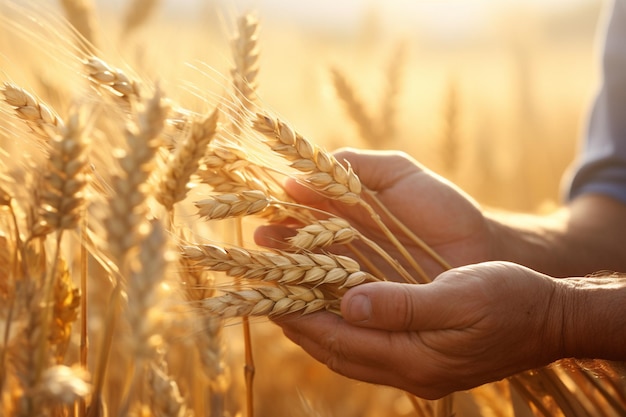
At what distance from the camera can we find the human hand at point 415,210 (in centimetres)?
153

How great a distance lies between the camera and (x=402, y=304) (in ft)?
3.71

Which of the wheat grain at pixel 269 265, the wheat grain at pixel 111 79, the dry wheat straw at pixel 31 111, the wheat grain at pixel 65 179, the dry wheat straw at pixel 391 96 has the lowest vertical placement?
the wheat grain at pixel 269 265

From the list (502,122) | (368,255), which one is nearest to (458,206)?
(368,255)

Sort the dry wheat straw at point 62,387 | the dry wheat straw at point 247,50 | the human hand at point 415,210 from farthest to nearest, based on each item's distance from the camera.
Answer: the human hand at point 415,210 → the dry wheat straw at point 247,50 → the dry wheat straw at point 62,387

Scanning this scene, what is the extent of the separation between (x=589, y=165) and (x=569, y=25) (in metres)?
22.7

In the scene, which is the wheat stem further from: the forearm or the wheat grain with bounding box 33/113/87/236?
the wheat grain with bounding box 33/113/87/236

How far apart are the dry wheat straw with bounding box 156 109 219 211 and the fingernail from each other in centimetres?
40

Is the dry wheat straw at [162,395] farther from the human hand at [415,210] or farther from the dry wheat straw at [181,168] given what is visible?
the human hand at [415,210]

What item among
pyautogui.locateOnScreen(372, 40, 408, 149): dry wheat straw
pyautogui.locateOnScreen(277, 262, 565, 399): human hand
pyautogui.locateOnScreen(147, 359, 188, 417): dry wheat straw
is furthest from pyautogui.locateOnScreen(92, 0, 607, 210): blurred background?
pyautogui.locateOnScreen(147, 359, 188, 417): dry wheat straw

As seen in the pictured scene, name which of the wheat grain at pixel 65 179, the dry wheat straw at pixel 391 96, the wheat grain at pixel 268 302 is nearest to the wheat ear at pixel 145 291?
the wheat grain at pixel 65 179

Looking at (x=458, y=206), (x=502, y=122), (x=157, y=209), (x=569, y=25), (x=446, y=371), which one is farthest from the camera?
(x=569, y=25)

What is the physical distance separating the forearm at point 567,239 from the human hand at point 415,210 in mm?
96

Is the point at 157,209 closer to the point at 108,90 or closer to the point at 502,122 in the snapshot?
the point at 108,90

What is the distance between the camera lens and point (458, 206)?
1.58 m
